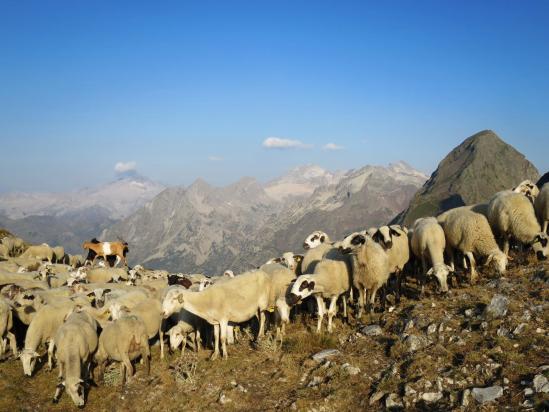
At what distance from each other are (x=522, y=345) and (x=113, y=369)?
42.0 feet

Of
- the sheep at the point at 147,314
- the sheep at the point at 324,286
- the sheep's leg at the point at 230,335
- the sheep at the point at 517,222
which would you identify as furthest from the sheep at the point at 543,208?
the sheep at the point at 147,314

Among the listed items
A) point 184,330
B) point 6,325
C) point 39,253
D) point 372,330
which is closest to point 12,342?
point 6,325

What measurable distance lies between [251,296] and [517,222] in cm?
1229

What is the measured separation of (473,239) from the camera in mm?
18891

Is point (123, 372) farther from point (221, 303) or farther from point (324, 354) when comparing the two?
point (324, 354)

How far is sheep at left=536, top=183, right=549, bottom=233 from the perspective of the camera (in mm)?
19438

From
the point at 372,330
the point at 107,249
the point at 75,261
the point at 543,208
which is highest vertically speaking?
the point at 543,208

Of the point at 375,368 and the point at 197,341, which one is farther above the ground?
the point at 375,368

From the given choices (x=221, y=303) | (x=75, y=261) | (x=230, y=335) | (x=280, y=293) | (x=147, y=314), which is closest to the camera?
(x=221, y=303)

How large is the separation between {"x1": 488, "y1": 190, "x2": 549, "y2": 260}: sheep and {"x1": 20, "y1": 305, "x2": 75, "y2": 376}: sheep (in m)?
19.2

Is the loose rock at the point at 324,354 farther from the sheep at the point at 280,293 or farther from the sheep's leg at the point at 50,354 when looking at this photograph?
the sheep's leg at the point at 50,354

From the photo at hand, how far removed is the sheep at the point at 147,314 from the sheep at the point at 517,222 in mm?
15437

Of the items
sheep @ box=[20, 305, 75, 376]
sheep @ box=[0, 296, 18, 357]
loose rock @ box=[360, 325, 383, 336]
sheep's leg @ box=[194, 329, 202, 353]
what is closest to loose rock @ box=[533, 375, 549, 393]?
loose rock @ box=[360, 325, 383, 336]

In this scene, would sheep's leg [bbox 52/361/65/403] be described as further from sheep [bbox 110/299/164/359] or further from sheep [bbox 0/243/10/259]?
sheep [bbox 0/243/10/259]
